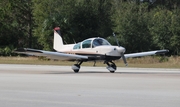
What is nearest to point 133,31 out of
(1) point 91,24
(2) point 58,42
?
(1) point 91,24

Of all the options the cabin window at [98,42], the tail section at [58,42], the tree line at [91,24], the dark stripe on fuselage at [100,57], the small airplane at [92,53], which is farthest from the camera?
the tree line at [91,24]

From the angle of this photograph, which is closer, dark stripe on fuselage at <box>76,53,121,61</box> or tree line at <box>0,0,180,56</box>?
dark stripe on fuselage at <box>76,53,121,61</box>

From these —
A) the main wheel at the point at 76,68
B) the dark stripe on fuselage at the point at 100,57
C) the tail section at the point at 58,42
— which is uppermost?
the tail section at the point at 58,42

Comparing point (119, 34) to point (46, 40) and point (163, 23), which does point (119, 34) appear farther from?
point (46, 40)

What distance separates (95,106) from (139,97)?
90.8 inches

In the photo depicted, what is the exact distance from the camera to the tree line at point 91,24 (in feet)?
195

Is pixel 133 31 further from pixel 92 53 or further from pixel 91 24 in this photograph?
pixel 92 53

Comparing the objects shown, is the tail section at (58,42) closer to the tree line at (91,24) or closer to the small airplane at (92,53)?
the small airplane at (92,53)

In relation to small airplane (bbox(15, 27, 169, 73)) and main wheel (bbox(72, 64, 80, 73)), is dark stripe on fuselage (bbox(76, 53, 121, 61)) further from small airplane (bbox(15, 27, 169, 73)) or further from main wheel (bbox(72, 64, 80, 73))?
main wheel (bbox(72, 64, 80, 73))

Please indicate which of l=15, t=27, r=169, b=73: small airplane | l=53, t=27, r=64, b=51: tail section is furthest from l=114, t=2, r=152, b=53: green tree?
l=15, t=27, r=169, b=73: small airplane

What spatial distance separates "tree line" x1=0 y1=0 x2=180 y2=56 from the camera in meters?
59.5

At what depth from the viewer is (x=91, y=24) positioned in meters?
64.2

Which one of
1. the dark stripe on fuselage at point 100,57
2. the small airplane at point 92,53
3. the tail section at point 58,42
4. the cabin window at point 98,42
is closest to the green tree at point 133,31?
the tail section at point 58,42

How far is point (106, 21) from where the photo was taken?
65500 mm
